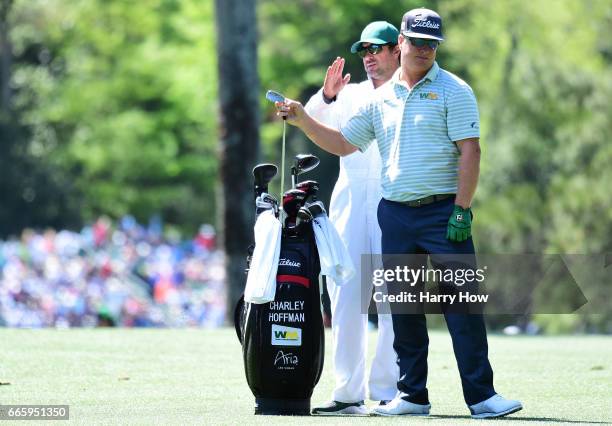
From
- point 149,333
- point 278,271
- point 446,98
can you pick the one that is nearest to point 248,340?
point 278,271

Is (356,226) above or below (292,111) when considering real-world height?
below

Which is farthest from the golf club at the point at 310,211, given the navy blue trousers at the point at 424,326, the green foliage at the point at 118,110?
the green foliage at the point at 118,110

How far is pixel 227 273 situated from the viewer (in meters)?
19.9

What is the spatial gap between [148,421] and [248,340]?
0.81m

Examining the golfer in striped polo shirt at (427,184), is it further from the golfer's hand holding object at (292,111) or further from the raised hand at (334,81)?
the raised hand at (334,81)

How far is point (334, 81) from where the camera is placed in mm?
8008

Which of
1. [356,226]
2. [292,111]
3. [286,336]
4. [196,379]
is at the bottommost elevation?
[196,379]

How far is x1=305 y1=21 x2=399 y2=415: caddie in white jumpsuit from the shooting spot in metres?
7.79

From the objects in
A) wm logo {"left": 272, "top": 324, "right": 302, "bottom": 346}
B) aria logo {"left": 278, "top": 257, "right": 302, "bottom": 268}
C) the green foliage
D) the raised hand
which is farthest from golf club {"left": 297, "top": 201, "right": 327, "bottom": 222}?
the green foliage

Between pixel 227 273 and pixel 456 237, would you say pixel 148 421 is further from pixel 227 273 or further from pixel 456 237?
pixel 227 273

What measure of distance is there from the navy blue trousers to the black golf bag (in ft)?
1.45

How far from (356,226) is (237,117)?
11378 millimetres

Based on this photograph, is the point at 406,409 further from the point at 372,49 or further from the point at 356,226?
the point at 372,49

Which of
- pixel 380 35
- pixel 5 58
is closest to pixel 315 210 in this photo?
pixel 380 35
